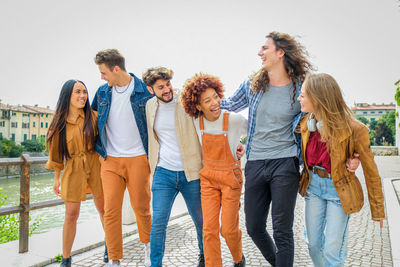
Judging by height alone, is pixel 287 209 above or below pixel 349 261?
above

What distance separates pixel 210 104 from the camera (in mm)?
3047

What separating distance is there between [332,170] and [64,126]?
102 inches

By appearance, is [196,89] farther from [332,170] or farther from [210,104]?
[332,170]

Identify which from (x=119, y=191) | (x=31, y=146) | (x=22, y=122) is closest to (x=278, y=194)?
(x=119, y=191)

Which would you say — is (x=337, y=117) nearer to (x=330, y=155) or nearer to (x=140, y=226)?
(x=330, y=155)

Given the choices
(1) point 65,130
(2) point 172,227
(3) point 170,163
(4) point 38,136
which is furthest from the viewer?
(4) point 38,136

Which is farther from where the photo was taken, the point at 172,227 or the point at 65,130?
the point at 172,227

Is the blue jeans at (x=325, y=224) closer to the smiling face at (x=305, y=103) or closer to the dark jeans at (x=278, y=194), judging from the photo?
the dark jeans at (x=278, y=194)

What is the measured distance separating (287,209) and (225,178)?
589 millimetres

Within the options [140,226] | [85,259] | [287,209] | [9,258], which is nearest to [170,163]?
[140,226]

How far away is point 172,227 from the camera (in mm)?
5445

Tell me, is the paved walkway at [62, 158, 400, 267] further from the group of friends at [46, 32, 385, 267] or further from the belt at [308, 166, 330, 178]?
the belt at [308, 166, 330, 178]

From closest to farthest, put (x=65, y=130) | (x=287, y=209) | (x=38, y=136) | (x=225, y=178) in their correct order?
(x=287, y=209)
(x=225, y=178)
(x=65, y=130)
(x=38, y=136)

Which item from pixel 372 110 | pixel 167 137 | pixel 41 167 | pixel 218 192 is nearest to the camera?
pixel 218 192
